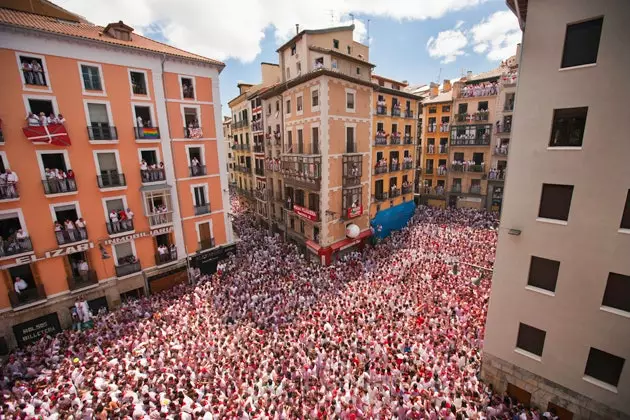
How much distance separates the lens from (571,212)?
9828 millimetres

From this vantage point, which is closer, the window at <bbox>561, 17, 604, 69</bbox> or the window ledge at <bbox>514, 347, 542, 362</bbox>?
the window at <bbox>561, 17, 604, 69</bbox>

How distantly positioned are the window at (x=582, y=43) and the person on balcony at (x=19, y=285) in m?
28.9

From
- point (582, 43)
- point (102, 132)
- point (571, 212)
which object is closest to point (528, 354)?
point (571, 212)

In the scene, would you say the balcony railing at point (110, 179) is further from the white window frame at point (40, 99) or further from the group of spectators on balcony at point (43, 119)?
the white window frame at point (40, 99)

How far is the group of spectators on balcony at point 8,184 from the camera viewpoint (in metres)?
15.1

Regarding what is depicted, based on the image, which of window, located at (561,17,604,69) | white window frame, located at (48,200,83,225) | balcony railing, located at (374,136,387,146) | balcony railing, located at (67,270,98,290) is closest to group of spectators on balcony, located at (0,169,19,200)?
white window frame, located at (48,200,83,225)

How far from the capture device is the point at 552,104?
9.76 metres

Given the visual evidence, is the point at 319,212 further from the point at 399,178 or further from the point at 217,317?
the point at 399,178

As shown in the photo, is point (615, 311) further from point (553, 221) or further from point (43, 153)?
point (43, 153)

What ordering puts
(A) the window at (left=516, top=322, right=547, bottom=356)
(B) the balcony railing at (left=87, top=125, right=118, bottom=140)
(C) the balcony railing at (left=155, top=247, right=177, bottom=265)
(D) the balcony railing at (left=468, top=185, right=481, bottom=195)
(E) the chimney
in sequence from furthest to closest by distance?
1. (E) the chimney
2. (D) the balcony railing at (left=468, top=185, right=481, bottom=195)
3. (C) the balcony railing at (left=155, top=247, right=177, bottom=265)
4. (B) the balcony railing at (left=87, top=125, right=118, bottom=140)
5. (A) the window at (left=516, top=322, right=547, bottom=356)

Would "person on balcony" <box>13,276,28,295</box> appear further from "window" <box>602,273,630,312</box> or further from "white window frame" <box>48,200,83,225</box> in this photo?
"window" <box>602,273,630,312</box>

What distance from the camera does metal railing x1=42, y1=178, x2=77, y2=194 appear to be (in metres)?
16.3

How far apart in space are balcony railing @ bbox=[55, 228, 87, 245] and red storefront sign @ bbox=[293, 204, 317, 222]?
52.3 ft

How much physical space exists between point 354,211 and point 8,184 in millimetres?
23427
